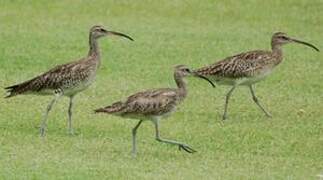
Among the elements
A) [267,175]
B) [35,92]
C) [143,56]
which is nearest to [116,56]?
[143,56]

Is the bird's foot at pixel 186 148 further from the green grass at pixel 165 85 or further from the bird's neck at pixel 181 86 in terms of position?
the bird's neck at pixel 181 86

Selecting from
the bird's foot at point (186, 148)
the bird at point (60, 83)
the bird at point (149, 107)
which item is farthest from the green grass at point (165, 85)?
the bird at point (60, 83)

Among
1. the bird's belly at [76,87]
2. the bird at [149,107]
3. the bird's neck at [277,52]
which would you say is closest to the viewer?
the bird at [149,107]

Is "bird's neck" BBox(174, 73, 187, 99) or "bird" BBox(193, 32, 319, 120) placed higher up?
"bird" BBox(193, 32, 319, 120)

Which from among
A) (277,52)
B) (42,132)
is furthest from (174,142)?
(277,52)

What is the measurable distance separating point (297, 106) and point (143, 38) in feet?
22.4

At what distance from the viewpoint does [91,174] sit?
41.7 ft

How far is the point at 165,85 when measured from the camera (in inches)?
805

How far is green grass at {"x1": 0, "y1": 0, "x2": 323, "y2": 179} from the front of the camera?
1372 centimetres

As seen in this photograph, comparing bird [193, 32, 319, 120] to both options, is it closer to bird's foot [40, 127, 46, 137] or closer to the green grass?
the green grass

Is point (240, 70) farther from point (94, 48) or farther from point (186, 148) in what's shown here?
point (186, 148)

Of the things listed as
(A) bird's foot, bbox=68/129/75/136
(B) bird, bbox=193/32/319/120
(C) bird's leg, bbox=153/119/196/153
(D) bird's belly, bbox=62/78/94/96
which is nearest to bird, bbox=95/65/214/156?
(C) bird's leg, bbox=153/119/196/153

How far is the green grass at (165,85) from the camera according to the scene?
13719 millimetres

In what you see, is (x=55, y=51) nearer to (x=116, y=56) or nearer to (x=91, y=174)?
(x=116, y=56)
